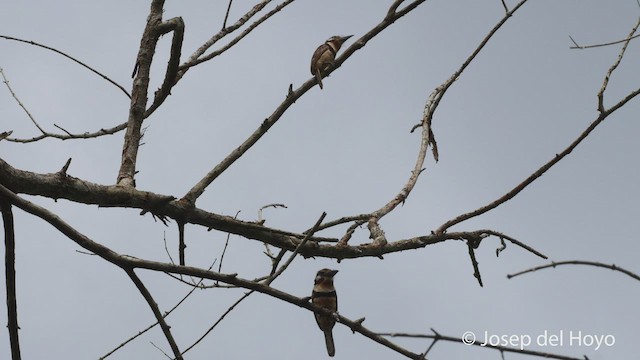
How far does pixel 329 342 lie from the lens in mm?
4641

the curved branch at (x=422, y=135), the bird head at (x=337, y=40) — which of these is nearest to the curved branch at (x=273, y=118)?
the curved branch at (x=422, y=135)

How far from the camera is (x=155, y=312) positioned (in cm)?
272

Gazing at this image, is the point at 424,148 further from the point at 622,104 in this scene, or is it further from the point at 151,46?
the point at 151,46

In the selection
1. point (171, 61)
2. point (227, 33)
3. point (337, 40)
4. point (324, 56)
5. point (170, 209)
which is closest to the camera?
point (170, 209)

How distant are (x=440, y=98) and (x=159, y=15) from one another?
186 cm

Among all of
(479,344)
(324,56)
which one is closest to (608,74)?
(479,344)

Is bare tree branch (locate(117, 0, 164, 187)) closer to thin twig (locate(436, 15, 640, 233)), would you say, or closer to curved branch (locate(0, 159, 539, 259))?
curved branch (locate(0, 159, 539, 259))

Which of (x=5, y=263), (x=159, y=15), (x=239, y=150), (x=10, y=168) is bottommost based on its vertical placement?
(x=5, y=263)

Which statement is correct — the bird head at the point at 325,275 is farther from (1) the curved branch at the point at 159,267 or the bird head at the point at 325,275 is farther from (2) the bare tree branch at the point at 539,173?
(1) the curved branch at the point at 159,267

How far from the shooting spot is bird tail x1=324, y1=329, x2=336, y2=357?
4.50 meters

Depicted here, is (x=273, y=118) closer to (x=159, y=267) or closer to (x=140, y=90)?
(x=140, y=90)

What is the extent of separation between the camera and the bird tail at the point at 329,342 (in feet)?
14.8

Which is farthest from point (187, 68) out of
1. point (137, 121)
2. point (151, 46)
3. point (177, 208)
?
point (177, 208)

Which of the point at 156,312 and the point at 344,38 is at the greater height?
the point at 344,38
